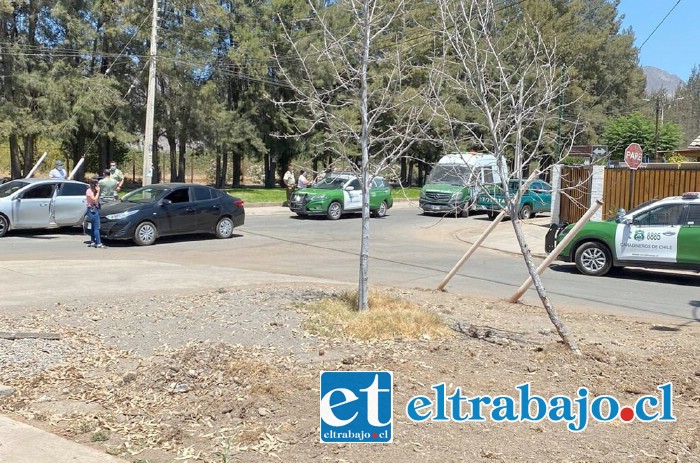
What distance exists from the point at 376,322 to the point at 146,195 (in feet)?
37.0

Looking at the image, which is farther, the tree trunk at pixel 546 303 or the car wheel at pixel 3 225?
the car wheel at pixel 3 225

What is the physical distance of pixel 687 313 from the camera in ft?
33.5

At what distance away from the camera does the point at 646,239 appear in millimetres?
13453

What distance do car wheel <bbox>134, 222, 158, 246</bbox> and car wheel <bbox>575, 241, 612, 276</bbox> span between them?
375 inches

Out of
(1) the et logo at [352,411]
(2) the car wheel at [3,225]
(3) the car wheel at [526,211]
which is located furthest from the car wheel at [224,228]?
(3) the car wheel at [526,211]

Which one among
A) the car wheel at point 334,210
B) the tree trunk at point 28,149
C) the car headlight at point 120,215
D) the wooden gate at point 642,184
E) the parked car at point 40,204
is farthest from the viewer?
the tree trunk at point 28,149

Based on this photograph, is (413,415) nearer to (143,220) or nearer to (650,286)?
(650,286)

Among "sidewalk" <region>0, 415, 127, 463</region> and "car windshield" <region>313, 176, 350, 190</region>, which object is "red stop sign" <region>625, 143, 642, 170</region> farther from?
"sidewalk" <region>0, 415, 127, 463</region>

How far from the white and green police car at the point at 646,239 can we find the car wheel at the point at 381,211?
13.5m

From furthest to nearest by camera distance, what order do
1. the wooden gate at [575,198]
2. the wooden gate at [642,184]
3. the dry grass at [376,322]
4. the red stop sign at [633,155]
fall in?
the wooden gate at [575,198] < the wooden gate at [642,184] < the red stop sign at [633,155] < the dry grass at [376,322]

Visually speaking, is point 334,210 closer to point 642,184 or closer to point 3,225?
point 642,184

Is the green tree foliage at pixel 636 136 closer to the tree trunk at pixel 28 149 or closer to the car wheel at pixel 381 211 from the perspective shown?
the car wheel at pixel 381 211

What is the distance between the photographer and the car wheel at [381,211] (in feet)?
89.6

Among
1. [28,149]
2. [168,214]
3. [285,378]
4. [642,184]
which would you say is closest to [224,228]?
[168,214]
